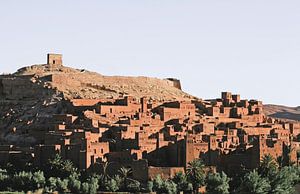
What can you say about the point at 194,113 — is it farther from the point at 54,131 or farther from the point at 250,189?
the point at 250,189

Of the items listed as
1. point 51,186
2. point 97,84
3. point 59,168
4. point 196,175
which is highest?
point 97,84

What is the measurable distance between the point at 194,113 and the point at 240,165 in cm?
1160

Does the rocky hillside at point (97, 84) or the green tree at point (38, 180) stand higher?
the rocky hillside at point (97, 84)

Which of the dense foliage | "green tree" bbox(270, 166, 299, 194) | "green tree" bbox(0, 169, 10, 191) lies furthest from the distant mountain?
"green tree" bbox(0, 169, 10, 191)

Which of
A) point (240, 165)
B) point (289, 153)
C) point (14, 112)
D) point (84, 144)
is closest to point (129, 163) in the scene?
point (84, 144)

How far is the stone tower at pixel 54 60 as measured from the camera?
67562 millimetres

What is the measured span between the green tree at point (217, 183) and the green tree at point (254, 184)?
0.82 meters

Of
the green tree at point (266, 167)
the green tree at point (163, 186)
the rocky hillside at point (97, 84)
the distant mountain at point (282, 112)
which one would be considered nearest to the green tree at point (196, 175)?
the green tree at point (163, 186)

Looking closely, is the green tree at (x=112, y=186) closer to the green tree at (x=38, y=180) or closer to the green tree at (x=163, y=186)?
the green tree at (x=163, y=186)

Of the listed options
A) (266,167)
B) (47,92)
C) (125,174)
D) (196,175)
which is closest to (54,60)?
(47,92)

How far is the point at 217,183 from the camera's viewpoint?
4328 centimetres

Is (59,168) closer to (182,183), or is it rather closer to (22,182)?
(22,182)

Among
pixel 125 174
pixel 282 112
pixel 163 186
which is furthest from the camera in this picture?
pixel 282 112

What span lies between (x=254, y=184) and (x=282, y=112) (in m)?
60.1
